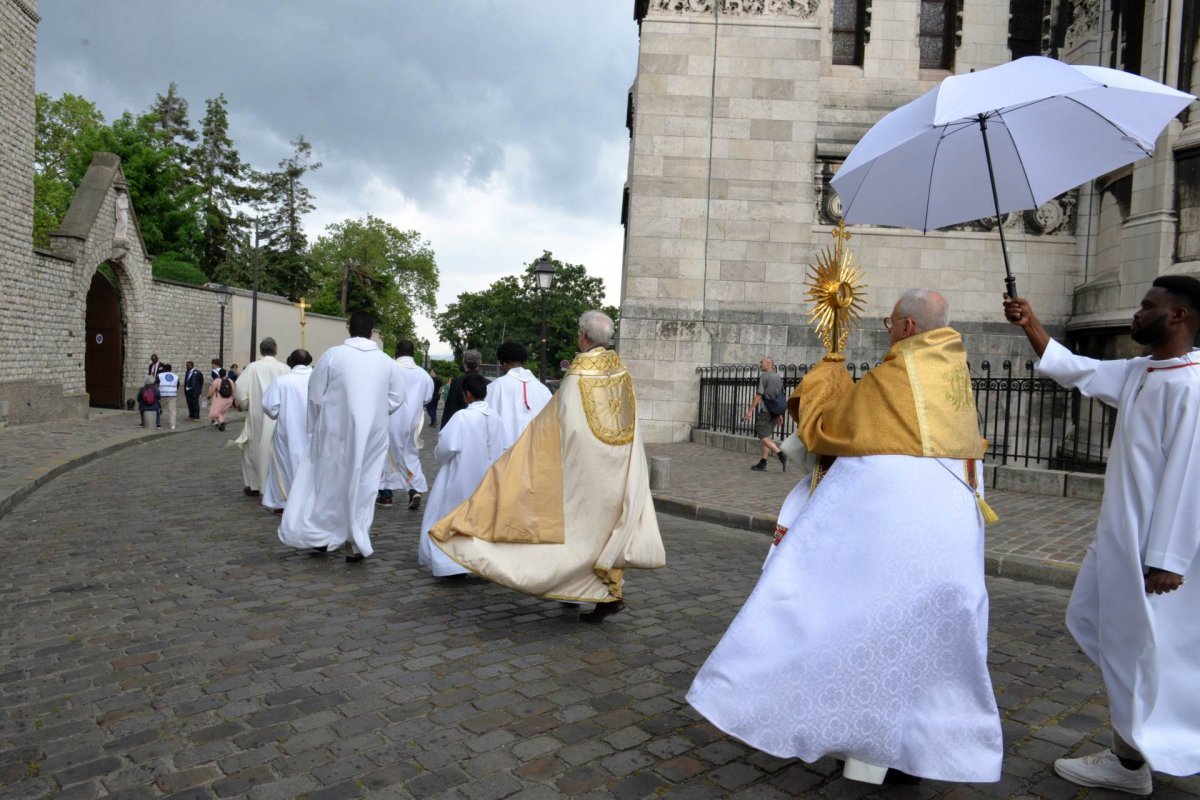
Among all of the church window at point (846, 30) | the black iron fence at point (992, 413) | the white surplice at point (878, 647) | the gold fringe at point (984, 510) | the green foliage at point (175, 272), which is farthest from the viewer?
the green foliage at point (175, 272)

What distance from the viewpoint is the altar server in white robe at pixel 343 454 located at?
6836 millimetres

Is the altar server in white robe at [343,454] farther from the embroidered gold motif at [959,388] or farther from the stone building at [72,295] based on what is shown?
the stone building at [72,295]

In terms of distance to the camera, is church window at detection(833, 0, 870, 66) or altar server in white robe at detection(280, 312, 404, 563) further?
church window at detection(833, 0, 870, 66)

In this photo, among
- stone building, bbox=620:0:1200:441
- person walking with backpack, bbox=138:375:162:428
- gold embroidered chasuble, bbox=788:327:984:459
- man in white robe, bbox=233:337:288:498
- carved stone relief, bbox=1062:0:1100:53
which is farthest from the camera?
person walking with backpack, bbox=138:375:162:428

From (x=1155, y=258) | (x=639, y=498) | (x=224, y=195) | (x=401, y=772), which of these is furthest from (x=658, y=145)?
(x=224, y=195)

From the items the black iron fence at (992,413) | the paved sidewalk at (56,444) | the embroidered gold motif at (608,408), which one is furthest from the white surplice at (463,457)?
the black iron fence at (992,413)

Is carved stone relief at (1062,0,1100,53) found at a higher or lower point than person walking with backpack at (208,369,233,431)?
higher

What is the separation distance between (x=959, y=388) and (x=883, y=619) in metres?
0.92

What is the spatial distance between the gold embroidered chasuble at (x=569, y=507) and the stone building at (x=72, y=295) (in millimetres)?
17391

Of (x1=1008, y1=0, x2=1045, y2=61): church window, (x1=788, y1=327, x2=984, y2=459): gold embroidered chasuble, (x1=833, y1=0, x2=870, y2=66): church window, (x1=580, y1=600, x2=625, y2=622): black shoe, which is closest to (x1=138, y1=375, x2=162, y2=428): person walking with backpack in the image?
(x1=833, y1=0, x2=870, y2=66): church window

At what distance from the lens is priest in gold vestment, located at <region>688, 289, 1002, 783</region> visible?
3.00 m

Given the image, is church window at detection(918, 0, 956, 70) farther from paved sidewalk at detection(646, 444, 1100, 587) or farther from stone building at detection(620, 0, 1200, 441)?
paved sidewalk at detection(646, 444, 1100, 587)

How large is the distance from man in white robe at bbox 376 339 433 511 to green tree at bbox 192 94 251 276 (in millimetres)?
52124

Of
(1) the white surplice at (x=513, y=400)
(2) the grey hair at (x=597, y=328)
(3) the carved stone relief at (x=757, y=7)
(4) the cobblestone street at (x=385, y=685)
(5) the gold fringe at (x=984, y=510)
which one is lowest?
(4) the cobblestone street at (x=385, y=685)
